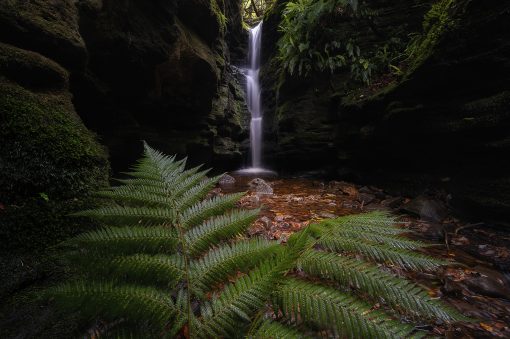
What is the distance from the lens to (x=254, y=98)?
1457 centimetres

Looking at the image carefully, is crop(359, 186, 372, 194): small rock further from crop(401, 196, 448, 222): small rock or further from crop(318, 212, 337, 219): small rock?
crop(318, 212, 337, 219): small rock

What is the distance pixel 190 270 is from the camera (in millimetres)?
864

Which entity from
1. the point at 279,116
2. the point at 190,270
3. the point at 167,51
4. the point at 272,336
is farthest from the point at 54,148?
the point at 279,116

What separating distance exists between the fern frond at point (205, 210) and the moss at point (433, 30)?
6.02 m

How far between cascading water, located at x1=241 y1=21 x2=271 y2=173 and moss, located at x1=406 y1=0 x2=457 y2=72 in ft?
25.1

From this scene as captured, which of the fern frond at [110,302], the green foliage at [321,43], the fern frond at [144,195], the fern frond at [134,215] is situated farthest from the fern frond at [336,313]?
the green foliage at [321,43]

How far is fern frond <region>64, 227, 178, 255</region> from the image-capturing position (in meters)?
0.90

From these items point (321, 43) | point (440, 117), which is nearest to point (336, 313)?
point (440, 117)

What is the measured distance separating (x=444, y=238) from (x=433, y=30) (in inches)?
180

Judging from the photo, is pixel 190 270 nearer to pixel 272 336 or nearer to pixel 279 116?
pixel 272 336

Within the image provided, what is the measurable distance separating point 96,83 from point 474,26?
8017 mm

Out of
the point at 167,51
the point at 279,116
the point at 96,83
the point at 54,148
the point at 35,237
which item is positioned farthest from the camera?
the point at 279,116

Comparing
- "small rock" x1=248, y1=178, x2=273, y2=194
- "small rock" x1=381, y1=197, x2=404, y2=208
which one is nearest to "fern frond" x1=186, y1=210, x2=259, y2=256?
"small rock" x1=381, y1=197, x2=404, y2=208

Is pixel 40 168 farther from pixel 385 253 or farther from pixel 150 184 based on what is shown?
pixel 385 253
